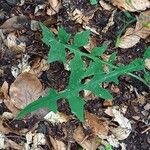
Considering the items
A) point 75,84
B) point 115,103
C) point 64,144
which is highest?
point 75,84

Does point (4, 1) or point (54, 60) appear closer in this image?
point (54, 60)

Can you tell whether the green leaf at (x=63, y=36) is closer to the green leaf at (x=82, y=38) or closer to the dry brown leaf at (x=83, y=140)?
the green leaf at (x=82, y=38)

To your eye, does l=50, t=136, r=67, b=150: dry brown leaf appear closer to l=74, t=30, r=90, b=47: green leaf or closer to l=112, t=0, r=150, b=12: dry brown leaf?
l=74, t=30, r=90, b=47: green leaf

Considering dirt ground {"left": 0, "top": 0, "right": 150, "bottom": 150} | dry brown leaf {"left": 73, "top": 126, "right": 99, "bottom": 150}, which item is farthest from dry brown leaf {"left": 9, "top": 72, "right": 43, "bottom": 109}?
dry brown leaf {"left": 73, "top": 126, "right": 99, "bottom": 150}

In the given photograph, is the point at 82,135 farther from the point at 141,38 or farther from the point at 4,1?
the point at 4,1

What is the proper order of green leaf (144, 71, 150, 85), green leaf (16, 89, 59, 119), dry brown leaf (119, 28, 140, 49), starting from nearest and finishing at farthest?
1. green leaf (16, 89, 59, 119)
2. green leaf (144, 71, 150, 85)
3. dry brown leaf (119, 28, 140, 49)

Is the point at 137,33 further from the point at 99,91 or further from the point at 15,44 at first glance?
the point at 15,44

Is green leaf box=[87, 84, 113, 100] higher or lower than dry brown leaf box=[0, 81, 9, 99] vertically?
higher

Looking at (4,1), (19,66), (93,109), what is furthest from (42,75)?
(4,1)

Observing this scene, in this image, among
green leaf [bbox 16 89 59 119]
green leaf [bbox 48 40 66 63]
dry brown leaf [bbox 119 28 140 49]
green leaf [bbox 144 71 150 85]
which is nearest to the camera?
green leaf [bbox 16 89 59 119]
